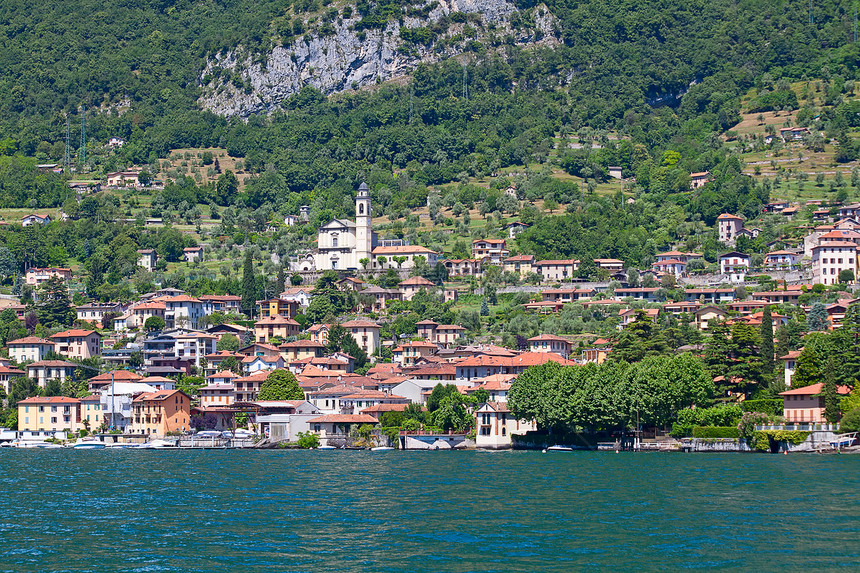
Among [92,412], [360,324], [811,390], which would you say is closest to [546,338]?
[360,324]

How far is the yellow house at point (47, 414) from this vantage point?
10169 cm

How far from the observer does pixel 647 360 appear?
89.1m

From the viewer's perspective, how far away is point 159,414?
325 feet

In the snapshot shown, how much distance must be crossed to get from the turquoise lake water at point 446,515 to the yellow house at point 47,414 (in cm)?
2707

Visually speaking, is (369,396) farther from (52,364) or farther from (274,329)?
(52,364)

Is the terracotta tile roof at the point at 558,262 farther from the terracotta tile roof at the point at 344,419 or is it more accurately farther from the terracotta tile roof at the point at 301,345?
the terracotta tile roof at the point at 344,419

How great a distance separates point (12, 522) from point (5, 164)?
152m

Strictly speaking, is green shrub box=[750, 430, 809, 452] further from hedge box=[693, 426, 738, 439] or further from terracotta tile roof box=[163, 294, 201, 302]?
terracotta tile roof box=[163, 294, 201, 302]

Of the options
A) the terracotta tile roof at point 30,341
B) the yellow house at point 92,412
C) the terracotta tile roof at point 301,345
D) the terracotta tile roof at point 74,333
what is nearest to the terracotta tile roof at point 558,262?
the terracotta tile roof at point 301,345

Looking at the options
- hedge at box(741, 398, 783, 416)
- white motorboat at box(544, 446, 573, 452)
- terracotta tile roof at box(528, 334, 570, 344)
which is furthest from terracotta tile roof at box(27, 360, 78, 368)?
hedge at box(741, 398, 783, 416)

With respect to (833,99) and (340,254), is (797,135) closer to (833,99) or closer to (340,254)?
(833,99)

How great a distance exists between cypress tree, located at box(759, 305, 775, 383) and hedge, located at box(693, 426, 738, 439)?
35.4 ft

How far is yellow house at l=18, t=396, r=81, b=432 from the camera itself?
4003 inches

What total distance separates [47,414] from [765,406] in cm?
5406
